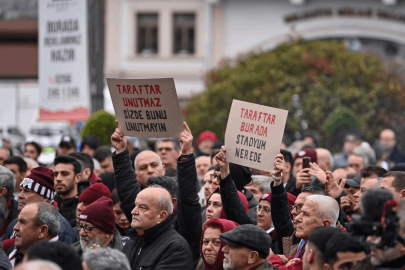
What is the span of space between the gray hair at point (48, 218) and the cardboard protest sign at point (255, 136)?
1.72 metres

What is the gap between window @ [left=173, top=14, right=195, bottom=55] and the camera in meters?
37.2

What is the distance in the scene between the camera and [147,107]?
6.52 meters

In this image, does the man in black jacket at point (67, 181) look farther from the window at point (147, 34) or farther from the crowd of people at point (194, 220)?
the window at point (147, 34)

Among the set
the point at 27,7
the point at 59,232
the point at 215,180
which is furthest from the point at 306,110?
the point at 59,232

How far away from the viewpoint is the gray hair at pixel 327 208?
5.43 m

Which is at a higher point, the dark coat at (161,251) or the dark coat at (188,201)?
the dark coat at (188,201)

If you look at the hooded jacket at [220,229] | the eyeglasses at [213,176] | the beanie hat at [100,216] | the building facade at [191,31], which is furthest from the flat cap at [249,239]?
the building facade at [191,31]

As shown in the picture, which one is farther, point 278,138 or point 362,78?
point 362,78

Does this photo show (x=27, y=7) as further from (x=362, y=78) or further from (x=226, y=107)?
(x=362, y=78)

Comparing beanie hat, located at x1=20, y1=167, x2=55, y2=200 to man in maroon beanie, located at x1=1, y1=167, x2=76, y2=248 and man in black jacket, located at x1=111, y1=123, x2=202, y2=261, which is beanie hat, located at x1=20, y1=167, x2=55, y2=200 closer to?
man in maroon beanie, located at x1=1, y1=167, x2=76, y2=248

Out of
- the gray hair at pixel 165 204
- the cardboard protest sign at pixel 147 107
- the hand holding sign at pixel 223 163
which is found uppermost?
the cardboard protest sign at pixel 147 107

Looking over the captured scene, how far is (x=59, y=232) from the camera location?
6.01 meters

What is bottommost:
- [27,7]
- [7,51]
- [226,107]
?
[226,107]

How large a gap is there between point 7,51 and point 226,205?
15419mm
